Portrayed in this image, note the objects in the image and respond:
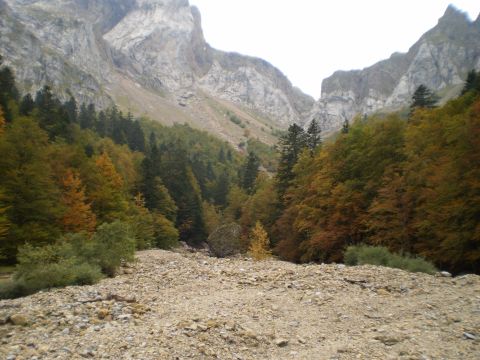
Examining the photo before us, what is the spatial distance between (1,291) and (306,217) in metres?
25.5

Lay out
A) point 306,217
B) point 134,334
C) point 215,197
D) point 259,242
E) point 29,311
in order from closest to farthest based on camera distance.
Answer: point 134,334 < point 29,311 < point 306,217 < point 259,242 < point 215,197

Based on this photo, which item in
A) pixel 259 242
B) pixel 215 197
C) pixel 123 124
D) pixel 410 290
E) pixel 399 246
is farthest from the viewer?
pixel 123 124

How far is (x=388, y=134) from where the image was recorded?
2977 cm

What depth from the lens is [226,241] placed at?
46.0m

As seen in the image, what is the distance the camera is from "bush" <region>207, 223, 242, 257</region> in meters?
45.8

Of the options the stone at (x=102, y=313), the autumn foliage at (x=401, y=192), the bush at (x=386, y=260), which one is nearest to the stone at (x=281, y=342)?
the stone at (x=102, y=313)

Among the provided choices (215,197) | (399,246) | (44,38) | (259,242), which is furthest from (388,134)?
(44,38)

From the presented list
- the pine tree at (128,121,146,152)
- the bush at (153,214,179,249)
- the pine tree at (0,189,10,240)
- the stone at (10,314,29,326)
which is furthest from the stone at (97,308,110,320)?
the pine tree at (128,121,146,152)

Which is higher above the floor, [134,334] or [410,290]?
[410,290]

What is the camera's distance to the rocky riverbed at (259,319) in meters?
8.50

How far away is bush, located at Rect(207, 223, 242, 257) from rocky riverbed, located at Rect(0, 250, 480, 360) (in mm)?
30097

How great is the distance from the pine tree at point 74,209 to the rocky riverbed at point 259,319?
56.0 feet

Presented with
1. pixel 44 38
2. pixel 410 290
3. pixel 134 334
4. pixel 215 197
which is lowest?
pixel 215 197

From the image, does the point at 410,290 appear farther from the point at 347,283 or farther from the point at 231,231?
the point at 231,231
